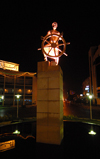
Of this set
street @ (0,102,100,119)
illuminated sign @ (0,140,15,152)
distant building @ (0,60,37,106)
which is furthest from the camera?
distant building @ (0,60,37,106)

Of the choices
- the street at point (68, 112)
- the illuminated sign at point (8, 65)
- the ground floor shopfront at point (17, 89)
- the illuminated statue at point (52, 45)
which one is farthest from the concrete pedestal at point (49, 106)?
the illuminated sign at point (8, 65)

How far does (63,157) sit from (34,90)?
52.7 metres

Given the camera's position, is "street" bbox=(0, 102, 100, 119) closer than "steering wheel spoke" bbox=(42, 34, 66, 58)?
No

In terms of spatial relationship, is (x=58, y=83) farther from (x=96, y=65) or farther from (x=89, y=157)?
(x=96, y=65)

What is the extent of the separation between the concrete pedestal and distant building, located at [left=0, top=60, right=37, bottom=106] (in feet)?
141

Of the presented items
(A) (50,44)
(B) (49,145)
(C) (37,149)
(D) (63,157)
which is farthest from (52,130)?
(A) (50,44)

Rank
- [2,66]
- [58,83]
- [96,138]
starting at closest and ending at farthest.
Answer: [58,83]
[96,138]
[2,66]

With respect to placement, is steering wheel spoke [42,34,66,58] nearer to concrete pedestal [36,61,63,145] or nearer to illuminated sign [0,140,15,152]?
concrete pedestal [36,61,63,145]

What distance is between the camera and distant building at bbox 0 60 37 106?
5145cm

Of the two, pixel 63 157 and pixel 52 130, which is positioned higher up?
pixel 52 130

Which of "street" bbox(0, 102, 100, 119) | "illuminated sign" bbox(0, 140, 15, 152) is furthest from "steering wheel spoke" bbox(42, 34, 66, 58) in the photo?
"street" bbox(0, 102, 100, 119)

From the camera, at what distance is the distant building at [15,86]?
51450 mm

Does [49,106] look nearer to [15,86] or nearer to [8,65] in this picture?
[8,65]

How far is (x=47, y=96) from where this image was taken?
761cm
